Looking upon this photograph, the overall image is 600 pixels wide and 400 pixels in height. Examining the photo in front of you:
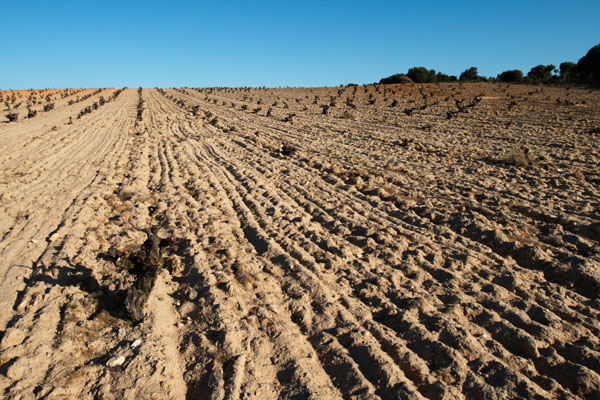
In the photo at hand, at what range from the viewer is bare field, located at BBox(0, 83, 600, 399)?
8.89ft

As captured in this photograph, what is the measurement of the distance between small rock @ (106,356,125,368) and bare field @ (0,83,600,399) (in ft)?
0.05

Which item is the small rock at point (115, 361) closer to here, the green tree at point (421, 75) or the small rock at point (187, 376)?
the small rock at point (187, 376)

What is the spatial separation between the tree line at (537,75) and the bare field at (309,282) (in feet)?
132

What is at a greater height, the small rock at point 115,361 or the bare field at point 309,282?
the bare field at point 309,282

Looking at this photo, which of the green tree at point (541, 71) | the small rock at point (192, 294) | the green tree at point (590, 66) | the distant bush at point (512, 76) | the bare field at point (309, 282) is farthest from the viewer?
the green tree at point (541, 71)

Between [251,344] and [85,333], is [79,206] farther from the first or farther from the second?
[251,344]

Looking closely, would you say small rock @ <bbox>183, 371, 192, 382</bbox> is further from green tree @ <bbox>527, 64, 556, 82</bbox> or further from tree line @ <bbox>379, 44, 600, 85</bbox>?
green tree @ <bbox>527, 64, 556, 82</bbox>

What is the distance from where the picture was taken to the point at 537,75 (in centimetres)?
5678

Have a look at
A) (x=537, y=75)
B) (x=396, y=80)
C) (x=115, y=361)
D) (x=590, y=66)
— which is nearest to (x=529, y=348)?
(x=115, y=361)

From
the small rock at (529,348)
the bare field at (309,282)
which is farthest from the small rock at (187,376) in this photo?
the small rock at (529,348)

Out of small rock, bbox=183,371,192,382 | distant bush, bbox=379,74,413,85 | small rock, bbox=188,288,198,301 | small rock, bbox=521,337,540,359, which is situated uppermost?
distant bush, bbox=379,74,413,85

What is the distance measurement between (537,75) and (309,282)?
67681 mm

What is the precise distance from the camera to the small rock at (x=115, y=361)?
9.15 feet

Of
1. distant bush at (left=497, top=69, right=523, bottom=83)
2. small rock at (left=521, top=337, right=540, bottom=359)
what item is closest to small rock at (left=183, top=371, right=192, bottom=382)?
small rock at (left=521, top=337, right=540, bottom=359)
